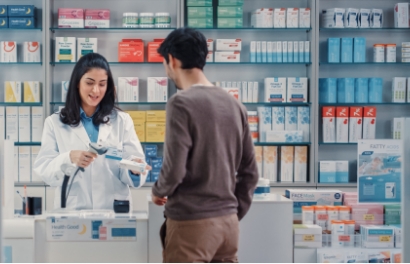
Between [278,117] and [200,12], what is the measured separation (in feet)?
4.09

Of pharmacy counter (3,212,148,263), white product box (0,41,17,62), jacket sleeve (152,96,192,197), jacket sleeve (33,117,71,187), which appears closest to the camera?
jacket sleeve (152,96,192,197)

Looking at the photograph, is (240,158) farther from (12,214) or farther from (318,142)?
(318,142)

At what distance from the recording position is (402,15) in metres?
5.57

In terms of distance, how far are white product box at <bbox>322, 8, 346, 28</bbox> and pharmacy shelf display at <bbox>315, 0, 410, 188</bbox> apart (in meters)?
0.01

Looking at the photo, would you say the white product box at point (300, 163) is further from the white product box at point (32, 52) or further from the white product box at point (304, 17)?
the white product box at point (32, 52)

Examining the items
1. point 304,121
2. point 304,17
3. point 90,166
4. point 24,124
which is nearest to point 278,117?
point 304,121

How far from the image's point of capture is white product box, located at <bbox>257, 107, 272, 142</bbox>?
5.41 meters

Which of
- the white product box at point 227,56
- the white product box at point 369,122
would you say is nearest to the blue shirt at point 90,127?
the white product box at point 227,56

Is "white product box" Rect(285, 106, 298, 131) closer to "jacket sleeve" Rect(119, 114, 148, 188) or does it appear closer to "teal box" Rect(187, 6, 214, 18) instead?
"teal box" Rect(187, 6, 214, 18)

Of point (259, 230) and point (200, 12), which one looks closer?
point (259, 230)

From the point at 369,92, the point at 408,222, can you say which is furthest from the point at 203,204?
the point at 369,92

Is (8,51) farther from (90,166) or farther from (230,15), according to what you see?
(90,166)

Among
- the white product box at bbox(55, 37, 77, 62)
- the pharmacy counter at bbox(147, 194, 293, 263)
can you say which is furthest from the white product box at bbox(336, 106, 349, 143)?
the pharmacy counter at bbox(147, 194, 293, 263)

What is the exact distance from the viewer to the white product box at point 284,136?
5383 millimetres
